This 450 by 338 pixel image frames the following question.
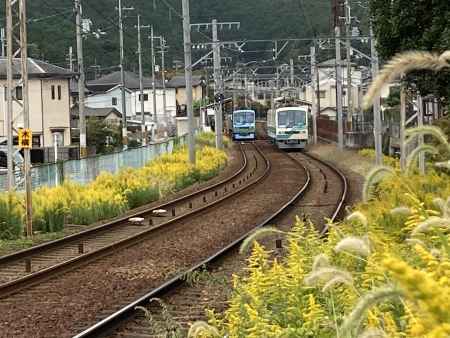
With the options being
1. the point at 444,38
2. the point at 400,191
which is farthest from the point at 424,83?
the point at 400,191

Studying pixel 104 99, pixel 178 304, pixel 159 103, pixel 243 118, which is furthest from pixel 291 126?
pixel 159 103

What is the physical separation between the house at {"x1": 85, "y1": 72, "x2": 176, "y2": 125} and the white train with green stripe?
38.8m

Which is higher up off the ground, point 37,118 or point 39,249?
point 37,118

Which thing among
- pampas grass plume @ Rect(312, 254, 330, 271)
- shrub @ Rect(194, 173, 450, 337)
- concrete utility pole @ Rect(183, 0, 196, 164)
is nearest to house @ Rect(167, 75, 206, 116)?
concrete utility pole @ Rect(183, 0, 196, 164)

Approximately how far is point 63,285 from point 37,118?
127ft

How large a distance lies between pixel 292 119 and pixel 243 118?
18497mm

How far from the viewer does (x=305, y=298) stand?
5.67m

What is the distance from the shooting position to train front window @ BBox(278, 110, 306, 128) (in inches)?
1997

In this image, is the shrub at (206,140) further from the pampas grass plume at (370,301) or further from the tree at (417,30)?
the pampas grass plume at (370,301)

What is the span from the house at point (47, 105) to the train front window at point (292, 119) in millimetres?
13653

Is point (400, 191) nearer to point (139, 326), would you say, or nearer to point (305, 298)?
point (139, 326)

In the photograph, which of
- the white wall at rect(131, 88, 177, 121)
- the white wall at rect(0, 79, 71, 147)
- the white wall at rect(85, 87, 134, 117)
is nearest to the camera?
the white wall at rect(0, 79, 71, 147)

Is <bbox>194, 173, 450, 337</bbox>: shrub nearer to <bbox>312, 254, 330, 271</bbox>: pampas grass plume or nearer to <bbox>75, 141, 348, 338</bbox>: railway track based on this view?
<bbox>312, 254, 330, 271</bbox>: pampas grass plume

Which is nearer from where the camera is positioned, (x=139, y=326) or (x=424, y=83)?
(x=139, y=326)
